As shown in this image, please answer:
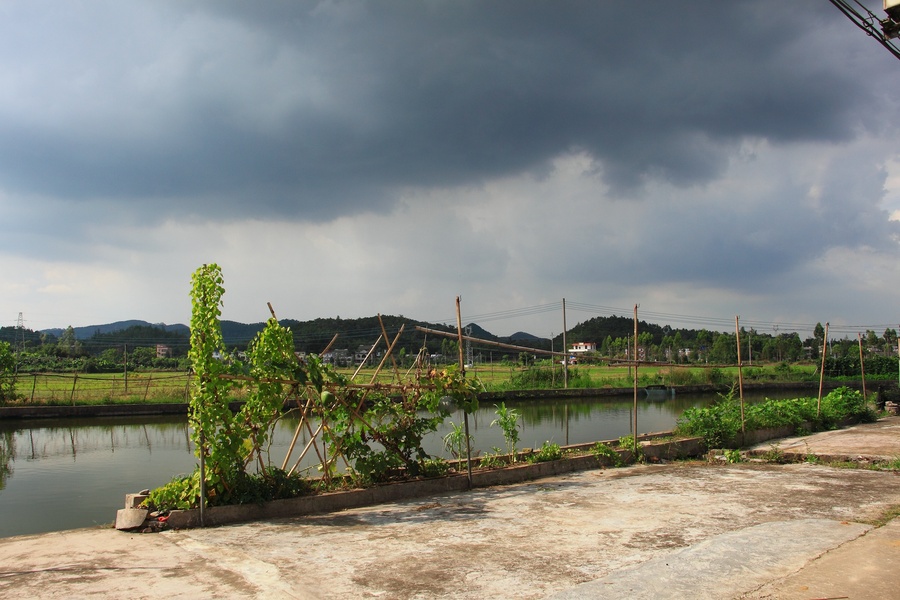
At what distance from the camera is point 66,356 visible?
190 feet

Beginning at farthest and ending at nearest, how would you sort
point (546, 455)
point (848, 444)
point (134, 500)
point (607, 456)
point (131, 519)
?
point (848, 444) → point (607, 456) → point (546, 455) → point (134, 500) → point (131, 519)

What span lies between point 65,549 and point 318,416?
119 inches

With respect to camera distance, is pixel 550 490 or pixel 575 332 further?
pixel 575 332

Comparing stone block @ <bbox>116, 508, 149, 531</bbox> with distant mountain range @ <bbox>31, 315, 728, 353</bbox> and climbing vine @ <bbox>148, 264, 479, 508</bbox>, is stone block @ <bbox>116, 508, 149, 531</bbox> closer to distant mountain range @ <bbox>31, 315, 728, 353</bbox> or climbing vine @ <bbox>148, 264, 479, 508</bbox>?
climbing vine @ <bbox>148, 264, 479, 508</bbox>

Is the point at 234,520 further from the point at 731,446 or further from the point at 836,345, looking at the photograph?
the point at 836,345

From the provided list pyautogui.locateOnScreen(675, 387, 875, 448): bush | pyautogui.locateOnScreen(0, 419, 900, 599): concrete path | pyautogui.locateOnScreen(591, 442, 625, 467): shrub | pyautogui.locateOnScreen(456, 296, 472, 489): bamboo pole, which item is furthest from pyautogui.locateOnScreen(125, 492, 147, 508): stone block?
pyautogui.locateOnScreen(675, 387, 875, 448): bush

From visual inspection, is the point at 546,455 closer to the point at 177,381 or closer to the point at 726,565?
the point at 726,565

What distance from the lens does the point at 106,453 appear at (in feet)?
48.0

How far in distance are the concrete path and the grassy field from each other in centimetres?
475

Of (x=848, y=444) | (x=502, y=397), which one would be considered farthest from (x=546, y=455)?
(x=502, y=397)

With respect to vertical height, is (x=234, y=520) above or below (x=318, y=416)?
below

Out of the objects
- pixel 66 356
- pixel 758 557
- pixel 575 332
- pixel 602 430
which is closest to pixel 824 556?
pixel 758 557

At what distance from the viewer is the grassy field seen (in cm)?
2353

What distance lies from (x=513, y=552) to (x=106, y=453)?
12917mm
